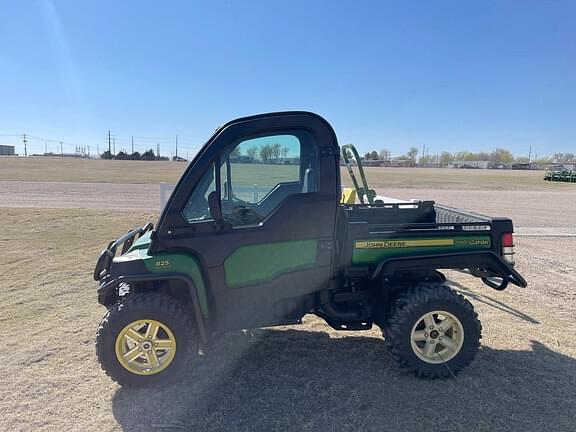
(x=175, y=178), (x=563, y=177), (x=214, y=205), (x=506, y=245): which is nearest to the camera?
(x=214, y=205)

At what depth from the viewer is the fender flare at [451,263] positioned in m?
3.19

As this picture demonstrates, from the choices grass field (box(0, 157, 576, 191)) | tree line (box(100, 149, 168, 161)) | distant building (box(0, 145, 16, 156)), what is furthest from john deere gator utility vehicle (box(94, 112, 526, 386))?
distant building (box(0, 145, 16, 156))

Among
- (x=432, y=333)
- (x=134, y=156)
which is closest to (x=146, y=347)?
(x=432, y=333)

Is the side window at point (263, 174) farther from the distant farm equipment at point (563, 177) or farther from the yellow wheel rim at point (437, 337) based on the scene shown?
the distant farm equipment at point (563, 177)

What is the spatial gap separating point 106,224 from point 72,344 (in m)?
6.66

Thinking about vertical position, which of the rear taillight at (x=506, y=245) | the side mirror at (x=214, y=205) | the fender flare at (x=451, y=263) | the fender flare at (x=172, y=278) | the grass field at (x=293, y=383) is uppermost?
the side mirror at (x=214, y=205)

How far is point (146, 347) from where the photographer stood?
297cm

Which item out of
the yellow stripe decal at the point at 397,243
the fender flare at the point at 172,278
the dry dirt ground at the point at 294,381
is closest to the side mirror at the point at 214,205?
the fender flare at the point at 172,278

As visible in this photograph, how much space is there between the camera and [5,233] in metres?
8.18

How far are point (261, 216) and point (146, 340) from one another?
1376 millimetres

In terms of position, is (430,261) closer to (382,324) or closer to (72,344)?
(382,324)

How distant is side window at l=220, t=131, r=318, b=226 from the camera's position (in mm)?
3053

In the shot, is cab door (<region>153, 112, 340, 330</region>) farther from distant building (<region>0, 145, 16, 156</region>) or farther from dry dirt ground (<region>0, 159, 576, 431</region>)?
distant building (<region>0, 145, 16, 156</region>)

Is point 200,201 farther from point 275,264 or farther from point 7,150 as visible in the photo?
point 7,150
